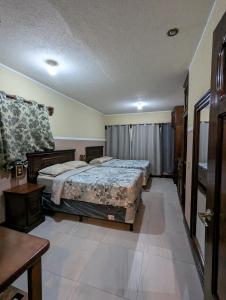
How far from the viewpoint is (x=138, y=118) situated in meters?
5.99

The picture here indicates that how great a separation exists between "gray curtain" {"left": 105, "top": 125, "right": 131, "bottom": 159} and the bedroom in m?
2.30

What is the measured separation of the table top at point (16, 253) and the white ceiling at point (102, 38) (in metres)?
1.78

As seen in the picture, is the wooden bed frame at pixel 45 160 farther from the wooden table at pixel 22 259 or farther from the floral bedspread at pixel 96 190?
the wooden table at pixel 22 259

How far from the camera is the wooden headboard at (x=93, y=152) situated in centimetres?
490

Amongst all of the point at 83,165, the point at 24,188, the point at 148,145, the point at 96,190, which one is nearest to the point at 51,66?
the point at 24,188

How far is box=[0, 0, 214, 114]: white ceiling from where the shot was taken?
4.30 feet

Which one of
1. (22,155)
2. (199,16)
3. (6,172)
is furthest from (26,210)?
(199,16)

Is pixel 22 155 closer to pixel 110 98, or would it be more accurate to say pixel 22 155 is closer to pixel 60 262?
pixel 60 262

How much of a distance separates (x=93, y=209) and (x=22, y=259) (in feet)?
5.71

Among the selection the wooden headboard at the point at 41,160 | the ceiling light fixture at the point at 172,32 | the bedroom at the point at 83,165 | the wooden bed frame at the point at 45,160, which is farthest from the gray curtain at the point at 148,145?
the ceiling light fixture at the point at 172,32

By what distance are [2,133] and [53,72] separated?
1185 millimetres

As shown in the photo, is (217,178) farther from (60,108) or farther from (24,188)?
(60,108)

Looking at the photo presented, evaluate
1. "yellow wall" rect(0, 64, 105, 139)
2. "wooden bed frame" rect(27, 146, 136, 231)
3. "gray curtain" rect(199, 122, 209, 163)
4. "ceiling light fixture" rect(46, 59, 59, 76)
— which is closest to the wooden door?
"gray curtain" rect(199, 122, 209, 163)

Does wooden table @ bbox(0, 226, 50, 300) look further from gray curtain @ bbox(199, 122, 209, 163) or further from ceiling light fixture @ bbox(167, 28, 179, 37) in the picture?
ceiling light fixture @ bbox(167, 28, 179, 37)
